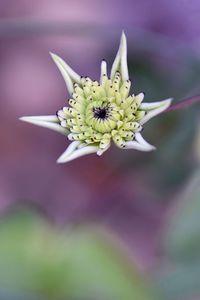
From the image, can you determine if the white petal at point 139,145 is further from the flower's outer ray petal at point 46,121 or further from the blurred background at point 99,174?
the blurred background at point 99,174

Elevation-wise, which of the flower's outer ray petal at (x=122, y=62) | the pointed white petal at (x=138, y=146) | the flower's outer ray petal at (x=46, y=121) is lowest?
the pointed white petal at (x=138, y=146)

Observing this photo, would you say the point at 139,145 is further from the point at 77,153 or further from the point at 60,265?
the point at 60,265

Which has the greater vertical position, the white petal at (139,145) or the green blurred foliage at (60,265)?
the green blurred foliage at (60,265)

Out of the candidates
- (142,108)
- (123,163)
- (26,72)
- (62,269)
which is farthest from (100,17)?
(142,108)

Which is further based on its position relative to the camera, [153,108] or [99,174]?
[99,174]

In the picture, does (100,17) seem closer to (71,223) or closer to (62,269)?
(71,223)

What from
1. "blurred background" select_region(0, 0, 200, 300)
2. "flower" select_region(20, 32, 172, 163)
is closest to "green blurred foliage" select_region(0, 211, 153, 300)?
"blurred background" select_region(0, 0, 200, 300)

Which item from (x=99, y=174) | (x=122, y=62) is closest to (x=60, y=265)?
(x=99, y=174)

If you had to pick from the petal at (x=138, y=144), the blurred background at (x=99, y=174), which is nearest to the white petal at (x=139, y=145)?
the petal at (x=138, y=144)
